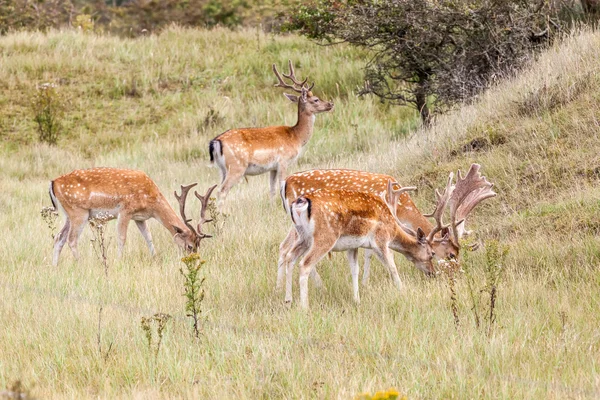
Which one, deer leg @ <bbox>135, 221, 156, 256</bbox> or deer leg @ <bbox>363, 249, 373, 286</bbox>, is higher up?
deer leg @ <bbox>135, 221, 156, 256</bbox>

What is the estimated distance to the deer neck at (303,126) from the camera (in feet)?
43.5

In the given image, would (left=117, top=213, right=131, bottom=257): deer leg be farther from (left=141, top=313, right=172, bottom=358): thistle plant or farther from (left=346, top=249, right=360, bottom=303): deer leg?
(left=141, top=313, right=172, bottom=358): thistle plant

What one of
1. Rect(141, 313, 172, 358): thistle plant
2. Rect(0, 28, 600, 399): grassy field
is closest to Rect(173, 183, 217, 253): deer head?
Rect(0, 28, 600, 399): grassy field

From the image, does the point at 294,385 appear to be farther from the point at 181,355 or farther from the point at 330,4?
the point at 330,4

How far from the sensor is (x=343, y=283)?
798cm

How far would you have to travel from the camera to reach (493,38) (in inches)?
522

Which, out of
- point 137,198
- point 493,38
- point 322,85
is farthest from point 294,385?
point 322,85

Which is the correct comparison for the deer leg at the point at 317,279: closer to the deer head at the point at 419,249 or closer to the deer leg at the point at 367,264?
the deer leg at the point at 367,264

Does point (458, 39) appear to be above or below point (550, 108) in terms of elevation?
above

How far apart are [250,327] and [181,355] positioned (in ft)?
2.87

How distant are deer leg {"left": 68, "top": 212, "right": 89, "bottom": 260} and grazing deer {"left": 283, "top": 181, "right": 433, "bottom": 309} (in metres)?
2.92

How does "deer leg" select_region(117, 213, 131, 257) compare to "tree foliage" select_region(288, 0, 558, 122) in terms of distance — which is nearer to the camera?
Answer: "deer leg" select_region(117, 213, 131, 257)

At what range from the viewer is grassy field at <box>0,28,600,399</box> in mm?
5359

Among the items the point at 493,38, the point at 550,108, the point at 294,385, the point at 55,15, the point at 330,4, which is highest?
the point at 55,15
